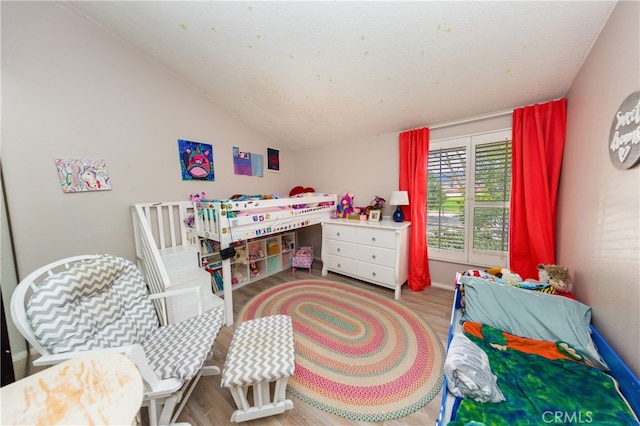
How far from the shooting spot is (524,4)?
1.23 m

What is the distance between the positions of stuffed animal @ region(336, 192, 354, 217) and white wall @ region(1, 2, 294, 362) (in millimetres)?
2064

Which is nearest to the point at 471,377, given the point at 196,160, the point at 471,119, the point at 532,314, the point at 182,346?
the point at 532,314

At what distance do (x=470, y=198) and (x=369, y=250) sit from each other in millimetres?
→ 1305

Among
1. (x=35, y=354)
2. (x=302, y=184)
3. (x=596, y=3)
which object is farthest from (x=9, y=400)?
(x=302, y=184)

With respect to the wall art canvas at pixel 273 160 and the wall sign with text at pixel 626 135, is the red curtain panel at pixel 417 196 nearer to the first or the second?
the wall sign with text at pixel 626 135

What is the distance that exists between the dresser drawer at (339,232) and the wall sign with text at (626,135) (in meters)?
2.07

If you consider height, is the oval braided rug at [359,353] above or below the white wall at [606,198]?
below

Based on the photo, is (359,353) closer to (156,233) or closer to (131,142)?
(156,233)

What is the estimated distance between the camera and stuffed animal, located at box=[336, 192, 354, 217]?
3232 millimetres

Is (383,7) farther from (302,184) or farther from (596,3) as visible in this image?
(302,184)

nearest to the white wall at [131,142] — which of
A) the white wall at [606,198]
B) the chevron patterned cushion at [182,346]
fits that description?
the white wall at [606,198]

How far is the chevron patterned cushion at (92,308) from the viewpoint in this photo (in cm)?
98

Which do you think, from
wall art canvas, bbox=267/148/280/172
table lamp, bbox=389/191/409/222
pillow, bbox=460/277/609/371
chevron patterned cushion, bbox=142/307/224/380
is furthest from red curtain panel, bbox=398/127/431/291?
chevron patterned cushion, bbox=142/307/224/380

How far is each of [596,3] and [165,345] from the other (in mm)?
3181
